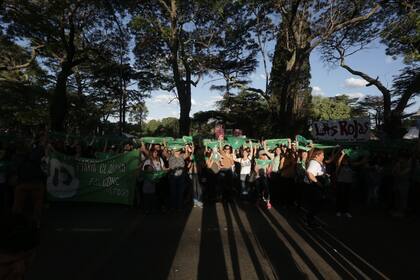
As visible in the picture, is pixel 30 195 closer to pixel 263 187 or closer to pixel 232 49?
pixel 263 187

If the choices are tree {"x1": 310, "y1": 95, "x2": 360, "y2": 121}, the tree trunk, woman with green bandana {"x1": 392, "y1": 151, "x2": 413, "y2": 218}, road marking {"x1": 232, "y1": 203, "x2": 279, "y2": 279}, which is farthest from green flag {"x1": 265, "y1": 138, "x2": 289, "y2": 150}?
tree {"x1": 310, "y1": 95, "x2": 360, "y2": 121}

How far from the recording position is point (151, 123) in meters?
142

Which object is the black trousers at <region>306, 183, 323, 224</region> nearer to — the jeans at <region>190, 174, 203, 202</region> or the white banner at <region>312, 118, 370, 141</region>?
the jeans at <region>190, 174, 203, 202</region>

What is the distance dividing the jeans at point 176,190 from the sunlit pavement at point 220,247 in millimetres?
470

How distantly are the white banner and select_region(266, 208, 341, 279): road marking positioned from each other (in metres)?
5.12

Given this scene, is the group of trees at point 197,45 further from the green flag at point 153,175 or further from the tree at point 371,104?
the tree at point 371,104

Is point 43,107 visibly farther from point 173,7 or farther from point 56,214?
point 56,214

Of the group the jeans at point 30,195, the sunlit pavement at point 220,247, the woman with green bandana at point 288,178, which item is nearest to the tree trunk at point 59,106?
the sunlit pavement at point 220,247

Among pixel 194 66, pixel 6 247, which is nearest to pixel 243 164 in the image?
pixel 6 247

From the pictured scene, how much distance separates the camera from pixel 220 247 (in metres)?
6.00

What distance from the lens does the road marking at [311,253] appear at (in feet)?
16.1

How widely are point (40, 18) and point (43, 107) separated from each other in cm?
2117

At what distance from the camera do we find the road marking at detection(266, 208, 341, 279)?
16.1 feet

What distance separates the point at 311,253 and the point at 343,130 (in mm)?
7301
